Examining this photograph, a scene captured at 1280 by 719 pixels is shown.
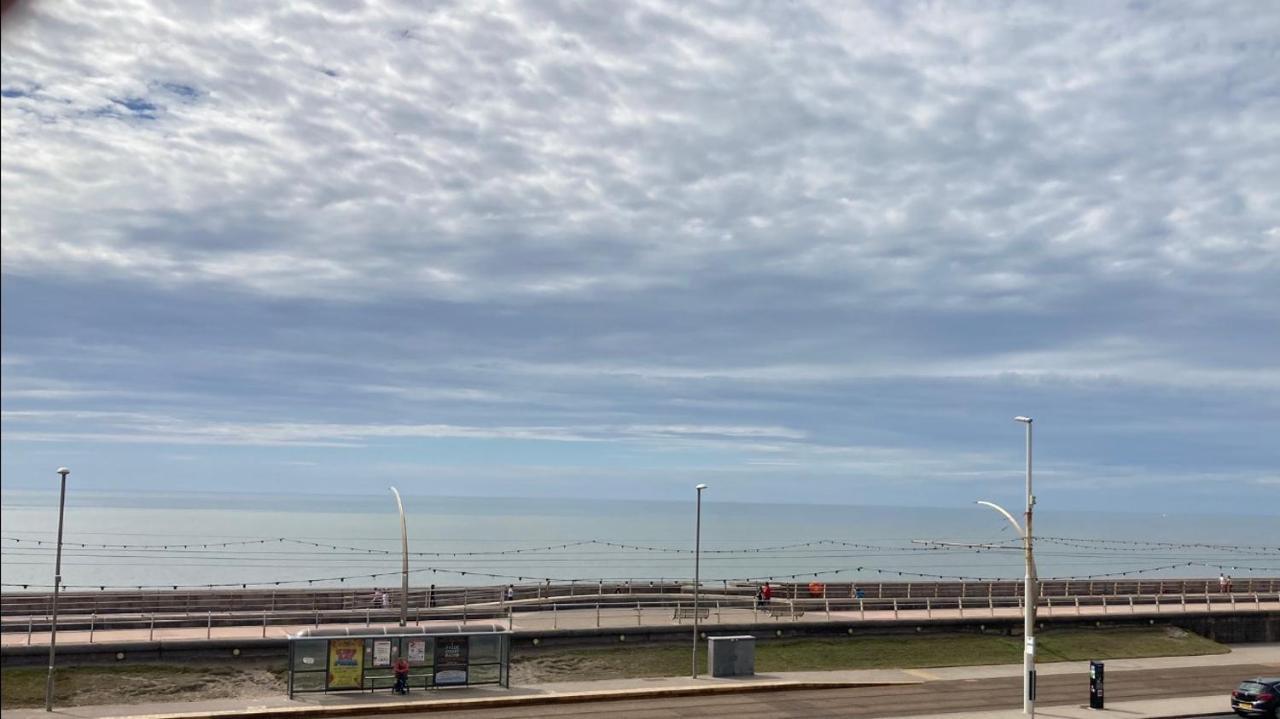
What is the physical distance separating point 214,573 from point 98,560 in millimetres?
28344

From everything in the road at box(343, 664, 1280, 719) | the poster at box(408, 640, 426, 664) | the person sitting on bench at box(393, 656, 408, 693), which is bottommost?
the road at box(343, 664, 1280, 719)

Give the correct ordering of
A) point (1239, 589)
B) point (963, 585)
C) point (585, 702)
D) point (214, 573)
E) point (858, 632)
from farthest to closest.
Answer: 1. point (214, 573)
2. point (1239, 589)
3. point (963, 585)
4. point (858, 632)
5. point (585, 702)

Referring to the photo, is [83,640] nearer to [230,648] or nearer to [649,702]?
[230,648]

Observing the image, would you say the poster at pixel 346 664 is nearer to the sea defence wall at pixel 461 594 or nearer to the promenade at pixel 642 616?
the promenade at pixel 642 616

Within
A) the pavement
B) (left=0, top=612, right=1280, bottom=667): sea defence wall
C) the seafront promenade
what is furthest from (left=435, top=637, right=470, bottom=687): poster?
(left=0, top=612, right=1280, bottom=667): sea defence wall

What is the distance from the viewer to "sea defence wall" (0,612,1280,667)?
36.2m

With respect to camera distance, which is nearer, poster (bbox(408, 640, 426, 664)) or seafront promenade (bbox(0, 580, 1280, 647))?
poster (bbox(408, 640, 426, 664))

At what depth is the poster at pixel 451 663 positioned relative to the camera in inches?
1480

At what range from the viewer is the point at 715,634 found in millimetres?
45312

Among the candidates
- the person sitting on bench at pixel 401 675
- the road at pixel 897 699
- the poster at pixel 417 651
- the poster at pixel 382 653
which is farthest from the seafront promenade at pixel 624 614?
the road at pixel 897 699

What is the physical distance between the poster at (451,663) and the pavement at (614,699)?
53 centimetres

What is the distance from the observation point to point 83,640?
1473 inches

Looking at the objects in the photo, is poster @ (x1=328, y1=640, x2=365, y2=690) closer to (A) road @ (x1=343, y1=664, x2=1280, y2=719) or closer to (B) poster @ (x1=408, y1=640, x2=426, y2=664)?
(B) poster @ (x1=408, y1=640, x2=426, y2=664)

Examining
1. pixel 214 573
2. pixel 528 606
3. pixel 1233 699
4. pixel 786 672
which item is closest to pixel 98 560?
pixel 214 573
